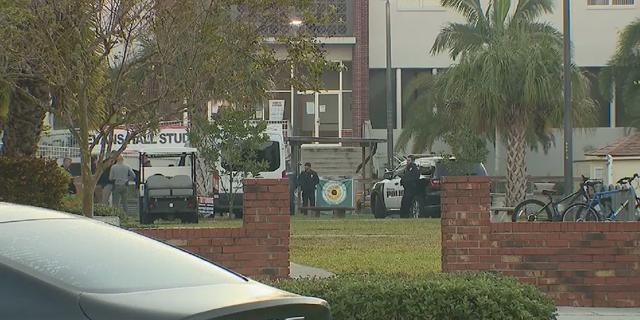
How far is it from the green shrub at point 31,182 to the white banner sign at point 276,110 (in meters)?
21.9

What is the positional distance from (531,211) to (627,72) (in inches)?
953

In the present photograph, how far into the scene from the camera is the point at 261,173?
30906 mm

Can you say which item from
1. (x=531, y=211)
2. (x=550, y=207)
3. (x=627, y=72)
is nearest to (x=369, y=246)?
(x=550, y=207)

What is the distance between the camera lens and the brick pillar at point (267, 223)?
10.8m

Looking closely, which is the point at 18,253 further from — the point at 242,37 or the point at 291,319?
the point at 242,37

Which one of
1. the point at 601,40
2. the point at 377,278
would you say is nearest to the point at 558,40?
the point at 601,40

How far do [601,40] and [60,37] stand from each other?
36.9m

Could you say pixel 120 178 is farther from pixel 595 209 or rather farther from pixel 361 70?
pixel 361 70

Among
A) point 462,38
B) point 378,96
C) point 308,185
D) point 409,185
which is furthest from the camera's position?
point 378,96

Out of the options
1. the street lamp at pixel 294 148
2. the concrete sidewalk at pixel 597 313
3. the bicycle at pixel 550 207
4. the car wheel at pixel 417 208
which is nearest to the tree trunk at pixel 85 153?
the concrete sidewalk at pixel 597 313

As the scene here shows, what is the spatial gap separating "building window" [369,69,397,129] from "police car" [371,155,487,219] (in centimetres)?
1376

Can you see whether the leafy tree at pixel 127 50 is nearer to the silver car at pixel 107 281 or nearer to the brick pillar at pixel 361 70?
the silver car at pixel 107 281

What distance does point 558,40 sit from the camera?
3712 cm

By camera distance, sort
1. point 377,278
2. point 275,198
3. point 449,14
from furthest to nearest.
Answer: point 449,14
point 275,198
point 377,278
